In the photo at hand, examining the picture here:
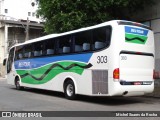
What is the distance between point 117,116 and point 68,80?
547 centimetres

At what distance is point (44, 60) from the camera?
701 inches

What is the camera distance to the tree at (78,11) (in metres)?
18.9

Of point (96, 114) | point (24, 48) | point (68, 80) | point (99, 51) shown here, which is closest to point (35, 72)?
point (24, 48)

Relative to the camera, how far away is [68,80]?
15.8 m

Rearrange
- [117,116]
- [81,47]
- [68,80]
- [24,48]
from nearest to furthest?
[117,116]
[81,47]
[68,80]
[24,48]

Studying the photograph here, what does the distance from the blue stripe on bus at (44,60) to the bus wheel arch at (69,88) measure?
107 cm

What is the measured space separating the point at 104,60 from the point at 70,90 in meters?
3.14

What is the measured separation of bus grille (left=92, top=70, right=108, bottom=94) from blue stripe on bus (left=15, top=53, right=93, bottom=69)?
2.85 ft

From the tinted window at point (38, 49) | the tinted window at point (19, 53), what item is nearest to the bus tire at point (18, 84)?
the tinted window at point (19, 53)

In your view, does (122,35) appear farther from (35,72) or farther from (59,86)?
(35,72)

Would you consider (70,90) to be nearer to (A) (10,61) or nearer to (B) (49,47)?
(B) (49,47)

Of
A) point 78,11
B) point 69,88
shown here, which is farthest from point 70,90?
point 78,11

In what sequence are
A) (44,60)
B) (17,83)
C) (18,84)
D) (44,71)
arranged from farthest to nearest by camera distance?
(17,83)
(18,84)
(44,71)
(44,60)

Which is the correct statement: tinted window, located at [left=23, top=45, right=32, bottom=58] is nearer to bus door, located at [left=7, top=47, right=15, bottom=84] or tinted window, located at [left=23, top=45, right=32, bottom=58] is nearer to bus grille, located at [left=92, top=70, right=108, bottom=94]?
bus door, located at [left=7, top=47, right=15, bottom=84]
